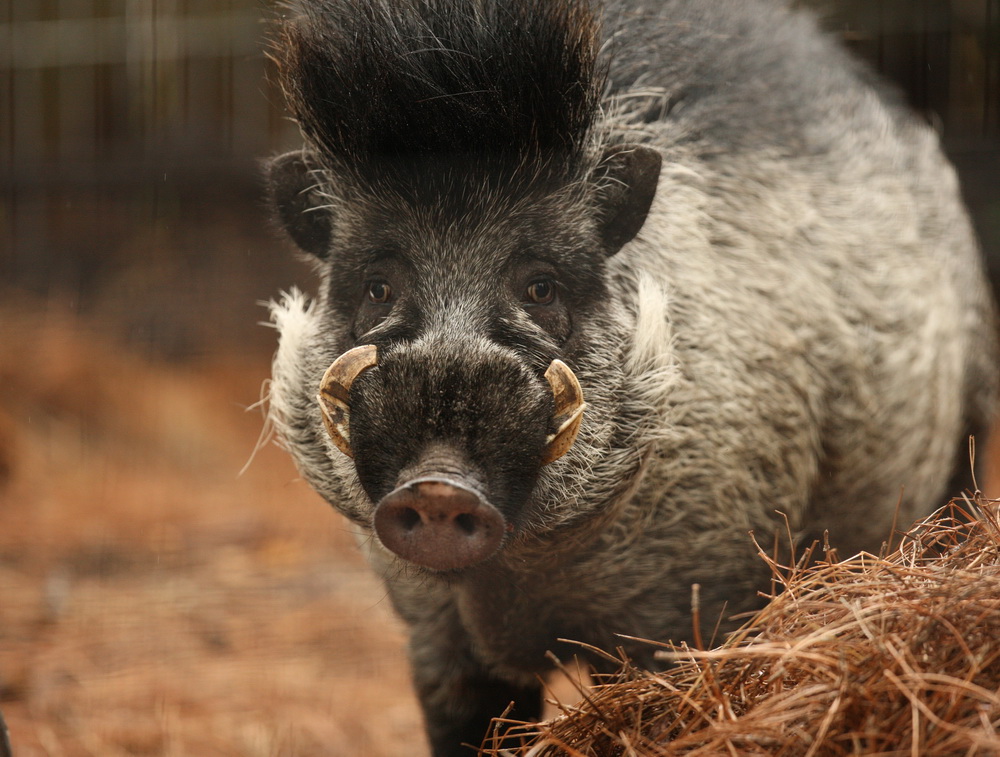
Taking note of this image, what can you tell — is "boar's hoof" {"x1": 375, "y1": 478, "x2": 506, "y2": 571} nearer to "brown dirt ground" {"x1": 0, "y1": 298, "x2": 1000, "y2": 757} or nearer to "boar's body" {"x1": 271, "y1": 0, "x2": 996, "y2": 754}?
"boar's body" {"x1": 271, "y1": 0, "x2": 996, "y2": 754}

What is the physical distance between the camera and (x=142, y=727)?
3436 mm

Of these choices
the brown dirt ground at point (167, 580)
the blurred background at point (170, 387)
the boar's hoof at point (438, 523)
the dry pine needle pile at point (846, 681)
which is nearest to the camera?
the dry pine needle pile at point (846, 681)

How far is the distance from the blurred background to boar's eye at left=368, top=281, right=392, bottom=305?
1.75 metres

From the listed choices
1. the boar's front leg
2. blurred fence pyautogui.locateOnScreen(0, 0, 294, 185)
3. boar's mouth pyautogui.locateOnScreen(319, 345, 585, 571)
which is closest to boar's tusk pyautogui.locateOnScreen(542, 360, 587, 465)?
boar's mouth pyautogui.locateOnScreen(319, 345, 585, 571)

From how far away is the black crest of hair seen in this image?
7.22 ft

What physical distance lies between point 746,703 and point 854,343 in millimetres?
1706

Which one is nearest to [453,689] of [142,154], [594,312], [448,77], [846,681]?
[594,312]

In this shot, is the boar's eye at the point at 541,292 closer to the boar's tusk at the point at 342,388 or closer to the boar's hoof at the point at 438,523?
the boar's tusk at the point at 342,388

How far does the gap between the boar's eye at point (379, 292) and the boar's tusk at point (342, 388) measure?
229mm

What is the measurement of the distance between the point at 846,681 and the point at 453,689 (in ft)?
4.97

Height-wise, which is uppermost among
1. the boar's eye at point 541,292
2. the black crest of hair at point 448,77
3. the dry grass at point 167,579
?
the black crest of hair at point 448,77

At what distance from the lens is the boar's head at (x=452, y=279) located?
196 cm

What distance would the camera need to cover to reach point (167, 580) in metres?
4.92

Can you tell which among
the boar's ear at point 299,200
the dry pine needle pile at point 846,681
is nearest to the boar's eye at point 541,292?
the boar's ear at point 299,200
